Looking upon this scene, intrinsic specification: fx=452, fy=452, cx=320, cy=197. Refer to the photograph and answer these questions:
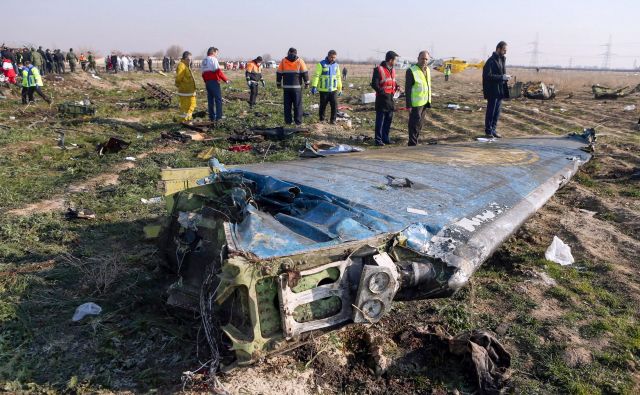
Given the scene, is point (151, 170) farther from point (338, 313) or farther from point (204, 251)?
point (338, 313)

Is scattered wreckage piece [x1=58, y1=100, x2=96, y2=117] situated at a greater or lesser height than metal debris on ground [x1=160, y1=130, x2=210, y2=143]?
greater

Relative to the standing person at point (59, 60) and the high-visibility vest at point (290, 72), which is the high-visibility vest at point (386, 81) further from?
the standing person at point (59, 60)

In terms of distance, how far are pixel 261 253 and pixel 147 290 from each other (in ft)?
5.66

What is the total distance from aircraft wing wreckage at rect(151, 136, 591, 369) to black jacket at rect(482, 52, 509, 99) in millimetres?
4681

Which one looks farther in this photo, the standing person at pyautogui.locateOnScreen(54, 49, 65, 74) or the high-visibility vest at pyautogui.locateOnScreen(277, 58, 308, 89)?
the standing person at pyautogui.locateOnScreen(54, 49, 65, 74)

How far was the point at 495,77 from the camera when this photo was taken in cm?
911

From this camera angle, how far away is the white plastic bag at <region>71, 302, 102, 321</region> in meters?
3.33

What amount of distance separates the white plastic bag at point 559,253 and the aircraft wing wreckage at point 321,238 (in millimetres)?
465

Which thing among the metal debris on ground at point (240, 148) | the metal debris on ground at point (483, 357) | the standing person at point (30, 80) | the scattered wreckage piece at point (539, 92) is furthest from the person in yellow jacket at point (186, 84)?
the scattered wreckage piece at point (539, 92)

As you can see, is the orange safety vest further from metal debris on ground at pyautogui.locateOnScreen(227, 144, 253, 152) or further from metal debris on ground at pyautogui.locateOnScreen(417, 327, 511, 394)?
metal debris on ground at pyautogui.locateOnScreen(417, 327, 511, 394)

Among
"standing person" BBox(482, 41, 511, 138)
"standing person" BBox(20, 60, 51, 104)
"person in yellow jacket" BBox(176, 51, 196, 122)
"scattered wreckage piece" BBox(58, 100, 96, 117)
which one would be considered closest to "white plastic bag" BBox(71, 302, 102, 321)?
"person in yellow jacket" BBox(176, 51, 196, 122)

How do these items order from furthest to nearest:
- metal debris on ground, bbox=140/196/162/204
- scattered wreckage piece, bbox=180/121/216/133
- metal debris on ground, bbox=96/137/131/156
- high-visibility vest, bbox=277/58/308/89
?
1. high-visibility vest, bbox=277/58/308/89
2. scattered wreckage piece, bbox=180/121/216/133
3. metal debris on ground, bbox=96/137/131/156
4. metal debris on ground, bbox=140/196/162/204

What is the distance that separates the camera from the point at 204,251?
3.41 metres

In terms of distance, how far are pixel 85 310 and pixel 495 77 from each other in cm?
846
